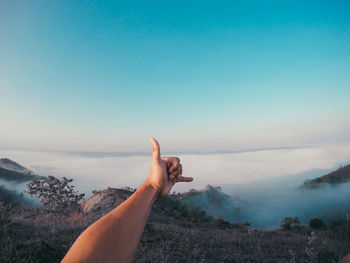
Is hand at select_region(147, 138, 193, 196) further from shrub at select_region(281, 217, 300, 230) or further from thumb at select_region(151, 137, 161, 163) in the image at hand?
shrub at select_region(281, 217, 300, 230)

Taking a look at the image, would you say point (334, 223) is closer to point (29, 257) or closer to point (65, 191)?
point (65, 191)

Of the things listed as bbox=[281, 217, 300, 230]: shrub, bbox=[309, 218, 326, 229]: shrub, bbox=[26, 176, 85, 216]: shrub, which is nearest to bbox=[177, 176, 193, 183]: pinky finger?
bbox=[26, 176, 85, 216]: shrub

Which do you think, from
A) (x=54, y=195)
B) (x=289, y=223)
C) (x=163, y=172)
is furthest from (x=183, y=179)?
(x=289, y=223)

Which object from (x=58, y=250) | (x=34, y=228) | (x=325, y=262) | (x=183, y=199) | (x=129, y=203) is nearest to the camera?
(x=129, y=203)

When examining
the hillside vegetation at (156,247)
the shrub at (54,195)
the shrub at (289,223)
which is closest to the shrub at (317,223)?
the shrub at (289,223)

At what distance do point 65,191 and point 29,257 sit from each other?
7184mm

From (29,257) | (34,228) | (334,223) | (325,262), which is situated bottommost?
(334,223)

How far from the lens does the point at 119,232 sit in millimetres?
2805

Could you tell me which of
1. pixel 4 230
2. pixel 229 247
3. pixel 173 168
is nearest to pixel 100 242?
pixel 173 168

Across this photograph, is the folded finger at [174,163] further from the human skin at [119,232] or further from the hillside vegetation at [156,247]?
the hillside vegetation at [156,247]

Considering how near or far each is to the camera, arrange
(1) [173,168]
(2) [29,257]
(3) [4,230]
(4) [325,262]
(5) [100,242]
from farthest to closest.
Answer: (4) [325,262] < (3) [4,230] < (2) [29,257] < (1) [173,168] < (5) [100,242]

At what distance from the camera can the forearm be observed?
2723 millimetres

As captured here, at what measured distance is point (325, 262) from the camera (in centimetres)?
816

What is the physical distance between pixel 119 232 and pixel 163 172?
0.91 metres
